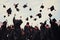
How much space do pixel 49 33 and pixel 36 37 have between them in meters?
2.09

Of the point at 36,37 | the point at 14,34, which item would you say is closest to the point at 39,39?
the point at 36,37

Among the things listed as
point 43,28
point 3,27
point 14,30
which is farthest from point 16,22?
point 3,27

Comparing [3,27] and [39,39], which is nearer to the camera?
[39,39]

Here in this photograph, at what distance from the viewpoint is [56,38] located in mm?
18047

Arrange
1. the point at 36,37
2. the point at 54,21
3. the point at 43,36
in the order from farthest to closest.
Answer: the point at 36,37, the point at 43,36, the point at 54,21

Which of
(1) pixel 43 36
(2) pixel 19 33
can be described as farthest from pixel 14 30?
(1) pixel 43 36

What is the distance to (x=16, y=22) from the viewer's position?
18250mm

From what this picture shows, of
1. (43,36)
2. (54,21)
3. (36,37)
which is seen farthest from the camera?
(36,37)

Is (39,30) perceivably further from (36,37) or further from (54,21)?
(54,21)

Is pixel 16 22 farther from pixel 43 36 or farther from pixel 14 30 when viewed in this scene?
pixel 43 36

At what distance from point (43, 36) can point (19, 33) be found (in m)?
1.54

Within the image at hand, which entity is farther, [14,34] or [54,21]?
[14,34]

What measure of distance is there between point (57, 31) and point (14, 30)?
7.97 feet

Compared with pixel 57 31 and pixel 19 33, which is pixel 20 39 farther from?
pixel 57 31
